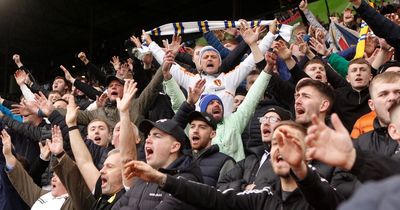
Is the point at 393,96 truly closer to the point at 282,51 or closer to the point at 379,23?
the point at 379,23

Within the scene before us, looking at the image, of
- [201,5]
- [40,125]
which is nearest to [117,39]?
[201,5]

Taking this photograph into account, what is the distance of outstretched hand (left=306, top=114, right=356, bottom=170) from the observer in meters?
1.67

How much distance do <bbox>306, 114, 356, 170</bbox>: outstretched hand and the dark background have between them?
9.78m

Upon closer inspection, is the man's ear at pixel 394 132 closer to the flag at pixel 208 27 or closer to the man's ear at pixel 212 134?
the man's ear at pixel 212 134

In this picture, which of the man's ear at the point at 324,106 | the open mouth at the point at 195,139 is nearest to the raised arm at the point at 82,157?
the open mouth at the point at 195,139

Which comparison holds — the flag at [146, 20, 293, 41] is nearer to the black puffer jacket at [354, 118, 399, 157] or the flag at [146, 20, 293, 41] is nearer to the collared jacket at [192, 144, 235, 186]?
the collared jacket at [192, 144, 235, 186]

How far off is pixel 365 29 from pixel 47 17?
10672mm

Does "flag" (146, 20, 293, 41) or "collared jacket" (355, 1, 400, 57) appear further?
"flag" (146, 20, 293, 41)

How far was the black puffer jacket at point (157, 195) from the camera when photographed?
116 inches

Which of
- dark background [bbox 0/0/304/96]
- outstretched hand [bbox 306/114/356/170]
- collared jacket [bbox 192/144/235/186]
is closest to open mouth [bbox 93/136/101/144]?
collared jacket [bbox 192/144/235/186]

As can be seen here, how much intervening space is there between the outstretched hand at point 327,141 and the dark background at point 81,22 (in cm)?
978

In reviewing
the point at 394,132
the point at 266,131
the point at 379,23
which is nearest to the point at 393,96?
the point at 394,132

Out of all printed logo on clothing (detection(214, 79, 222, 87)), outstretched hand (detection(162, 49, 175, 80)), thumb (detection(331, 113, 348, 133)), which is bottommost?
printed logo on clothing (detection(214, 79, 222, 87))

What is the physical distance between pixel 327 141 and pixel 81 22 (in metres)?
13.8
